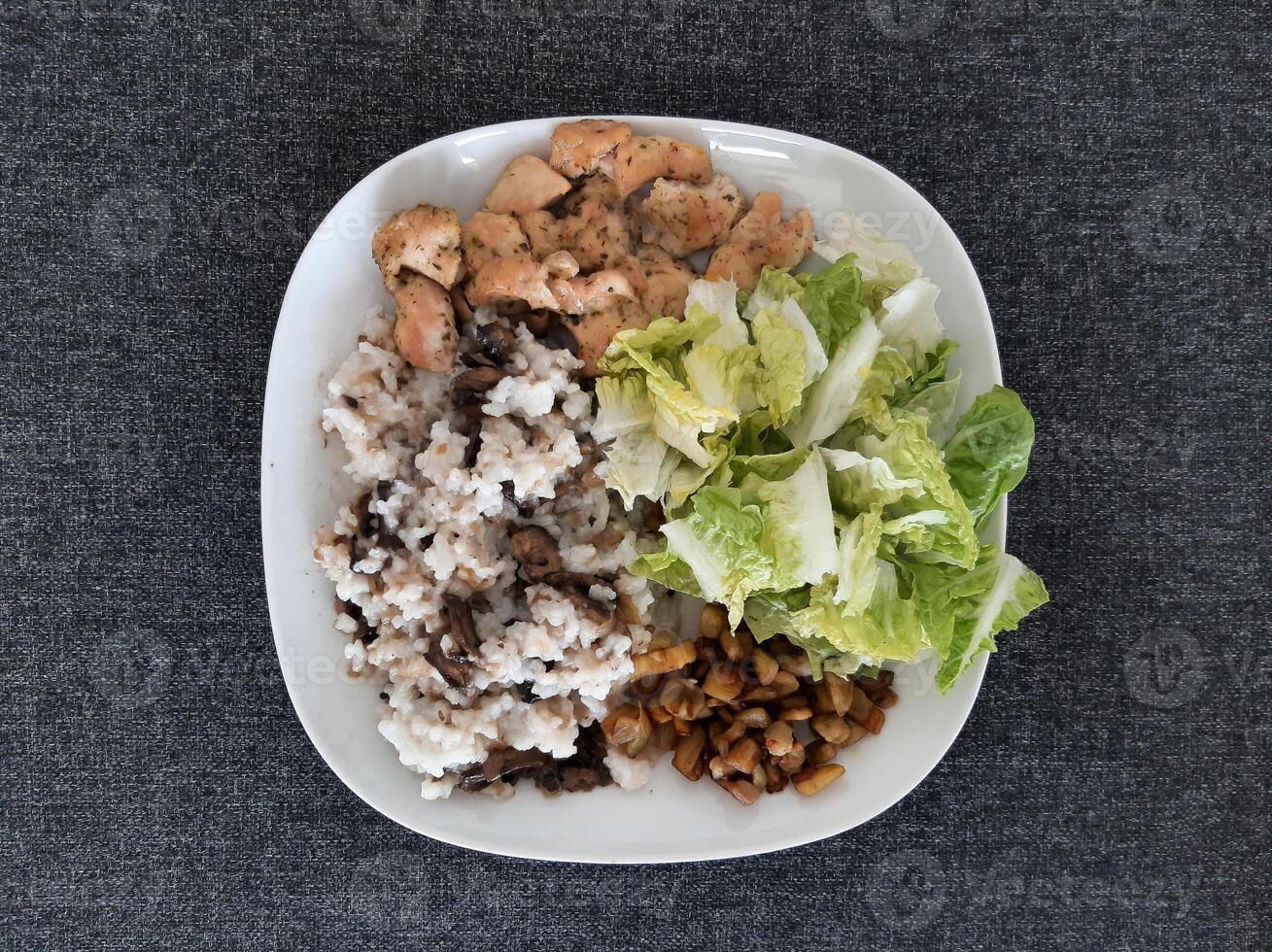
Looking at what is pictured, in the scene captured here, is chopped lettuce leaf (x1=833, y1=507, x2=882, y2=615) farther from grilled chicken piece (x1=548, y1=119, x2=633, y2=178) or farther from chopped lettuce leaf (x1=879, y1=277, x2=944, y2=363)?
grilled chicken piece (x1=548, y1=119, x2=633, y2=178)

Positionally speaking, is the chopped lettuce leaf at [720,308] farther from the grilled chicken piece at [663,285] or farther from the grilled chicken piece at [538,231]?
the grilled chicken piece at [538,231]

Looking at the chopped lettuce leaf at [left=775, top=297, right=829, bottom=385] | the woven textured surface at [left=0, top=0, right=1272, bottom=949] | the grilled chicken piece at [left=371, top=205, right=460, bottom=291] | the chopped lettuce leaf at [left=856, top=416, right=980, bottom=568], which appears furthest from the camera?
the woven textured surface at [left=0, top=0, right=1272, bottom=949]

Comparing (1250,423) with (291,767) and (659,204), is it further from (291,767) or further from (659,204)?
(291,767)

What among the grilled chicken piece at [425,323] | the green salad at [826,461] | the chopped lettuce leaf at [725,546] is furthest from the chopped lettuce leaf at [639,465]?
the grilled chicken piece at [425,323]

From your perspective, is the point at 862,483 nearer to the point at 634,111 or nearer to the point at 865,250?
the point at 865,250

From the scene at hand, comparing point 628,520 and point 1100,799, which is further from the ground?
point 628,520

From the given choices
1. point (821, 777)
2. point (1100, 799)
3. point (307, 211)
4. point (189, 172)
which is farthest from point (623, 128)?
point (1100, 799)

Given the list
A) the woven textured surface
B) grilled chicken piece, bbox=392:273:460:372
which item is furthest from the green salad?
the woven textured surface
